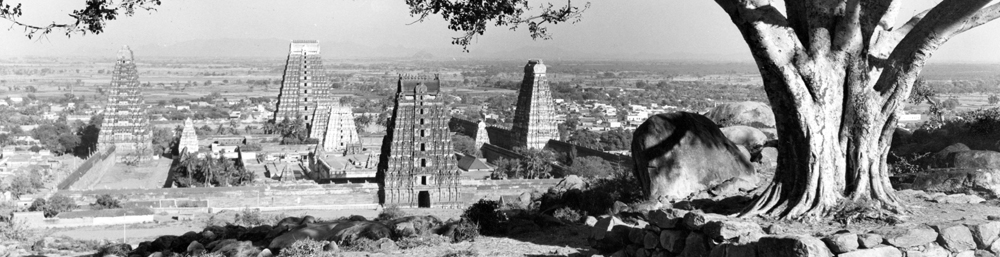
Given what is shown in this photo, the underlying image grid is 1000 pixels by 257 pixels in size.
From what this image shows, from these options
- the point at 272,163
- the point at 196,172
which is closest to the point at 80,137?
the point at 272,163

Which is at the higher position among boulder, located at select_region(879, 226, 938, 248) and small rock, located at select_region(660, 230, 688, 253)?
boulder, located at select_region(879, 226, 938, 248)

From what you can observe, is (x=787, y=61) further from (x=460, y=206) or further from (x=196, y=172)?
(x=196, y=172)

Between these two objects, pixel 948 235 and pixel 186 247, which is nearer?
pixel 948 235

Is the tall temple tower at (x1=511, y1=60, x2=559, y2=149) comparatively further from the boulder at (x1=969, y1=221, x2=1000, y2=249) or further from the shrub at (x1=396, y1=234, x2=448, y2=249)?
the boulder at (x1=969, y1=221, x2=1000, y2=249)

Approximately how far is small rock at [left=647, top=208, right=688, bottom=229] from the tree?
55cm

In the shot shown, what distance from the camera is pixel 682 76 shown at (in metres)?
153

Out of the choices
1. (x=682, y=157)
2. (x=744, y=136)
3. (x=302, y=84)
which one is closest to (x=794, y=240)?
(x=682, y=157)

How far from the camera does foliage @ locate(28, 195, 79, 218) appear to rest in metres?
29.0

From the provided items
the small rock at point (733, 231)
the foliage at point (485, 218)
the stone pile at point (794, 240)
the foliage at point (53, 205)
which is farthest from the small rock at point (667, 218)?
the foliage at point (53, 205)

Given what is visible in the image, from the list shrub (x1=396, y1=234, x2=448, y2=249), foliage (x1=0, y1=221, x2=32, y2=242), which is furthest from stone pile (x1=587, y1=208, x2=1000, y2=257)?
foliage (x1=0, y1=221, x2=32, y2=242)

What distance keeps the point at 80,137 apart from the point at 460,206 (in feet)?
138

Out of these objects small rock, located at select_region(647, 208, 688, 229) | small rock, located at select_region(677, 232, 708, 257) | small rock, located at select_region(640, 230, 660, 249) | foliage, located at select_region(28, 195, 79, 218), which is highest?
small rock, located at select_region(647, 208, 688, 229)

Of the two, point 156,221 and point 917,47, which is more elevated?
point 917,47

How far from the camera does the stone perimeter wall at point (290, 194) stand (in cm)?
3253
